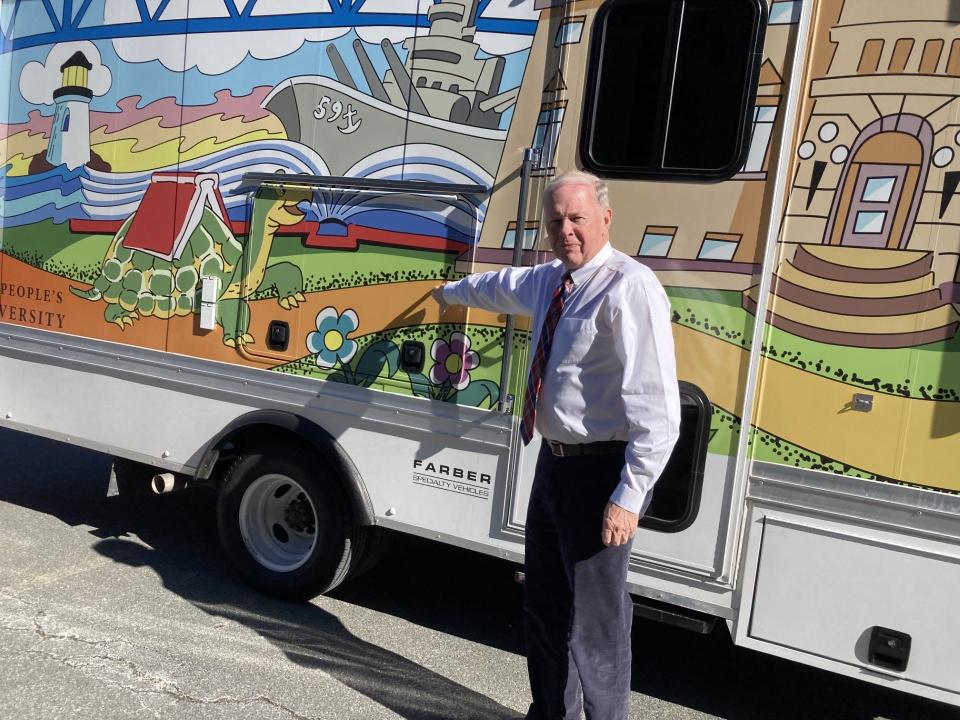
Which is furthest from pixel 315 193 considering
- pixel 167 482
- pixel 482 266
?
pixel 167 482

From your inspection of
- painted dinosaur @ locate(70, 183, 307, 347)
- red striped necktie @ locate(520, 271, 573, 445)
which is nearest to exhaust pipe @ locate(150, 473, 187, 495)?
painted dinosaur @ locate(70, 183, 307, 347)

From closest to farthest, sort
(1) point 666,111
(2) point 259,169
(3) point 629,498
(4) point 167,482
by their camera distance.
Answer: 1. (3) point 629,498
2. (1) point 666,111
3. (2) point 259,169
4. (4) point 167,482

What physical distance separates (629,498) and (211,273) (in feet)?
8.35

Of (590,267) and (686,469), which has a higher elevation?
(590,267)

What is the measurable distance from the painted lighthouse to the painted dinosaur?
0.56m

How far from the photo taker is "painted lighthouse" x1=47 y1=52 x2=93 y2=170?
185 inches

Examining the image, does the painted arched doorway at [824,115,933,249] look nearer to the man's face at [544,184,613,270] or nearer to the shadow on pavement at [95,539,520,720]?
the man's face at [544,184,613,270]

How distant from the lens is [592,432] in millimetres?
2695

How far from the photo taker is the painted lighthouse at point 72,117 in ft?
15.5

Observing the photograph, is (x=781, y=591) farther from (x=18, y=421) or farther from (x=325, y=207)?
(x=18, y=421)

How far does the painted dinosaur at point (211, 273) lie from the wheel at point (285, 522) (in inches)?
24.4

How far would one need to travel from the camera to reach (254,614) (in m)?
4.14

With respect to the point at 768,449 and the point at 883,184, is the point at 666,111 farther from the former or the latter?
the point at 768,449

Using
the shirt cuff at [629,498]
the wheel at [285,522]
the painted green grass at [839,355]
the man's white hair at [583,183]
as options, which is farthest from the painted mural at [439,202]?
the shirt cuff at [629,498]
